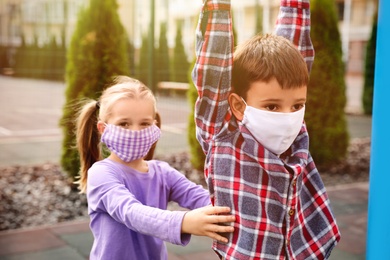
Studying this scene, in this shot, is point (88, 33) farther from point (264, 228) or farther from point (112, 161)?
point (264, 228)

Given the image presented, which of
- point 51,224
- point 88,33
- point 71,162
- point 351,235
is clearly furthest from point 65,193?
point 351,235

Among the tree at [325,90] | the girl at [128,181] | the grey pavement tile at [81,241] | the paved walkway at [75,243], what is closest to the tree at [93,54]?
the paved walkway at [75,243]

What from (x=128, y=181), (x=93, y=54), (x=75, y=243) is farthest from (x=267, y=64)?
(x=93, y=54)

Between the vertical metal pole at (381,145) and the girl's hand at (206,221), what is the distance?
590 mm

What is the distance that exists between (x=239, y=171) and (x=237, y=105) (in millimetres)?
182

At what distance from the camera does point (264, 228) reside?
1334 mm

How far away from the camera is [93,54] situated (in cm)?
532

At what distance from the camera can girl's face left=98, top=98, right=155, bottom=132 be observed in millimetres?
1578

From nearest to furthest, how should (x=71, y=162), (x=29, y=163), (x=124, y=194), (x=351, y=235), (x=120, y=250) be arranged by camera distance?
(x=124, y=194) → (x=120, y=250) → (x=351, y=235) → (x=71, y=162) → (x=29, y=163)

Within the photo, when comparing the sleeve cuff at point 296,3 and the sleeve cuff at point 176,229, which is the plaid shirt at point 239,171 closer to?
the sleeve cuff at point 176,229

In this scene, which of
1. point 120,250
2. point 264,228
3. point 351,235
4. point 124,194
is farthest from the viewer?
point 351,235

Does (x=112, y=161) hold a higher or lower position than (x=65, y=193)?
higher

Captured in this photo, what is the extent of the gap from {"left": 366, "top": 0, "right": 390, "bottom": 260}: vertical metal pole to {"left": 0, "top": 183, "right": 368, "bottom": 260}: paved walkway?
196 cm

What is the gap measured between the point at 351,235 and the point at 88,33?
328cm
